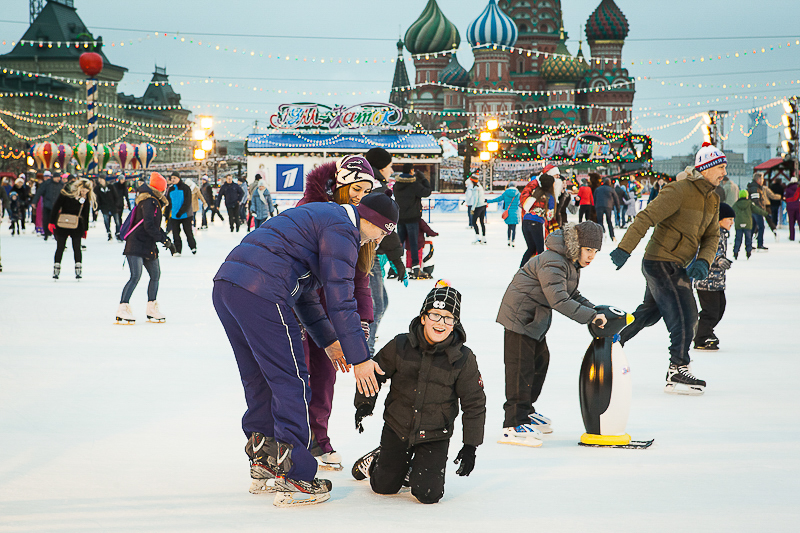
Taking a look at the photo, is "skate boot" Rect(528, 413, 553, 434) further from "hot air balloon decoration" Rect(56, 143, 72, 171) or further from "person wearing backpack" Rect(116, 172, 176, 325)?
"hot air balloon decoration" Rect(56, 143, 72, 171)

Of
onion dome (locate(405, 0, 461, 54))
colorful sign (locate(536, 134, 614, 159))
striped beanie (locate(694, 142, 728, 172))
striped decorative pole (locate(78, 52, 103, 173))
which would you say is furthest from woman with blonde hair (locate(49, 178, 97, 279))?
onion dome (locate(405, 0, 461, 54))

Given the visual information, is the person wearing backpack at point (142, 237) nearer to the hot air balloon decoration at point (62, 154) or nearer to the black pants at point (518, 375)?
the black pants at point (518, 375)

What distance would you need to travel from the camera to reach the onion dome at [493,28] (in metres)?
70.7

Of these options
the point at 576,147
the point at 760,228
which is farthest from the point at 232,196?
the point at 576,147

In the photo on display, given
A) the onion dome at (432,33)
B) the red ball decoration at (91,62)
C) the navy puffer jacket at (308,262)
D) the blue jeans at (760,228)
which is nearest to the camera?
the navy puffer jacket at (308,262)

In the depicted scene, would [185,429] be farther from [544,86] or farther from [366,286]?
[544,86]

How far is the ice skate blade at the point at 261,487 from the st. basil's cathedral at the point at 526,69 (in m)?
62.2

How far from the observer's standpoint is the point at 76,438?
13.6 ft

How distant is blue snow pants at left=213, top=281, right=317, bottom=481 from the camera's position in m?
3.09

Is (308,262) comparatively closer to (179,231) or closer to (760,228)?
(179,231)

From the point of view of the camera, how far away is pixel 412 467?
3.34m

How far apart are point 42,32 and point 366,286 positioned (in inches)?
3347

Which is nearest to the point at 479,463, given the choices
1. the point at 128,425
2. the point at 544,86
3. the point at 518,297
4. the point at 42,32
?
the point at 518,297

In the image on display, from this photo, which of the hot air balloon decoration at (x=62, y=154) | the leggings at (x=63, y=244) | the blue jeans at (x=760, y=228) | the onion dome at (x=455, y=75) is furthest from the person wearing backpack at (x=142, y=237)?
the onion dome at (x=455, y=75)
